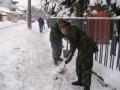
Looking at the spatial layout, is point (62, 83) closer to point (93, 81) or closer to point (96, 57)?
point (93, 81)

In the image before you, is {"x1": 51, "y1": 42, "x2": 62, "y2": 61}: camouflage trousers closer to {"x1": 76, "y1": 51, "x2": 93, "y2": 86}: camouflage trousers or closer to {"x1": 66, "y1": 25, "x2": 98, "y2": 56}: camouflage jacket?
{"x1": 76, "y1": 51, "x2": 93, "y2": 86}: camouflage trousers

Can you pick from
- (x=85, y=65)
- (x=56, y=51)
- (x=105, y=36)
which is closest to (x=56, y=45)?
(x=56, y=51)

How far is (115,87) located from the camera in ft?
17.1

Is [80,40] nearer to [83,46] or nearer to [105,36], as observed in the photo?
[83,46]

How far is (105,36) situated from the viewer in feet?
22.7

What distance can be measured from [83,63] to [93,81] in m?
0.88

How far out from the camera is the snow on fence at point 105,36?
5649 mm

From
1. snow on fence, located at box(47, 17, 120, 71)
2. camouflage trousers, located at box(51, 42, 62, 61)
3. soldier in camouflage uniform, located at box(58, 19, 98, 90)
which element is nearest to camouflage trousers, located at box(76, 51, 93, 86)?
soldier in camouflage uniform, located at box(58, 19, 98, 90)

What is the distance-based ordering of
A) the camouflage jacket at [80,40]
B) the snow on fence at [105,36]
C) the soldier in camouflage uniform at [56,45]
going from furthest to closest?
the soldier in camouflage uniform at [56,45] < the snow on fence at [105,36] < the camouflage jacket at [80,40]

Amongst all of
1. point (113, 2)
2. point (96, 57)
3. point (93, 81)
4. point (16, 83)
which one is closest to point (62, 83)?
point (93, 81)

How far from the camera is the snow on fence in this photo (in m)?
5.65

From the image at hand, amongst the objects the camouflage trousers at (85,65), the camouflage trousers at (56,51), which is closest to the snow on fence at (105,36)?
the camouflage trousers at (85,65)

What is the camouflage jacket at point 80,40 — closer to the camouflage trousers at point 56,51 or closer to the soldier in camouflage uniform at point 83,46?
the soldier in camouflage uniform at point 83,46

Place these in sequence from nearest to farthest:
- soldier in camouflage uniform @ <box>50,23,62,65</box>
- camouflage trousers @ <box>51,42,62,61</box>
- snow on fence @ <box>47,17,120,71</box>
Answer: snow on fence @ <box>47,17,120,71</box>
soldier in camouflage uniform @ <box>50,23,62,65</box>
camouflage trousers @ <box>51,42,62,61</box>
